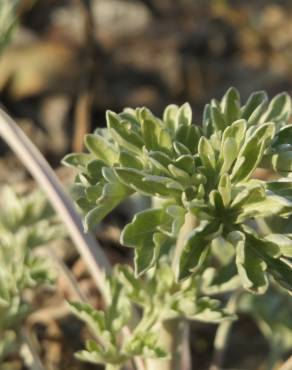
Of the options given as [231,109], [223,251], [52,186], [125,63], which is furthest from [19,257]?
[125,63]

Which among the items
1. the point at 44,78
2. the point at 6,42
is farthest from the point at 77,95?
the point at 6,42

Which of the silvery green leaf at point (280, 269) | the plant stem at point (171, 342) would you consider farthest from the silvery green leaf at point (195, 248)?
the plant stem at point (171, 342)

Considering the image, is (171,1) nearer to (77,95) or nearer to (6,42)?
(77,95)

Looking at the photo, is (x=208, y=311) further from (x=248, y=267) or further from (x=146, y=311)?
(x=248, y=267)

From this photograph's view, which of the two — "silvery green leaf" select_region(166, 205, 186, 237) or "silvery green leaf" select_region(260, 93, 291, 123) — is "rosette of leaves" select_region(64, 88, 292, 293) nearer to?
"silvery green leaf" select_region(166, 205, 186, 237)

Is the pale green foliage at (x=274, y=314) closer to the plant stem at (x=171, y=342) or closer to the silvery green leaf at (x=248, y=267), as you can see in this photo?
the plant stem at (x=171, y=342)

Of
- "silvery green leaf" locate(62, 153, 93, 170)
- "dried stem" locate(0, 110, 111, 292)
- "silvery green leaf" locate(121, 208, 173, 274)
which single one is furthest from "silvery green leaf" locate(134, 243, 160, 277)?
"dried stem" locate(0, 110, 111, 292)
